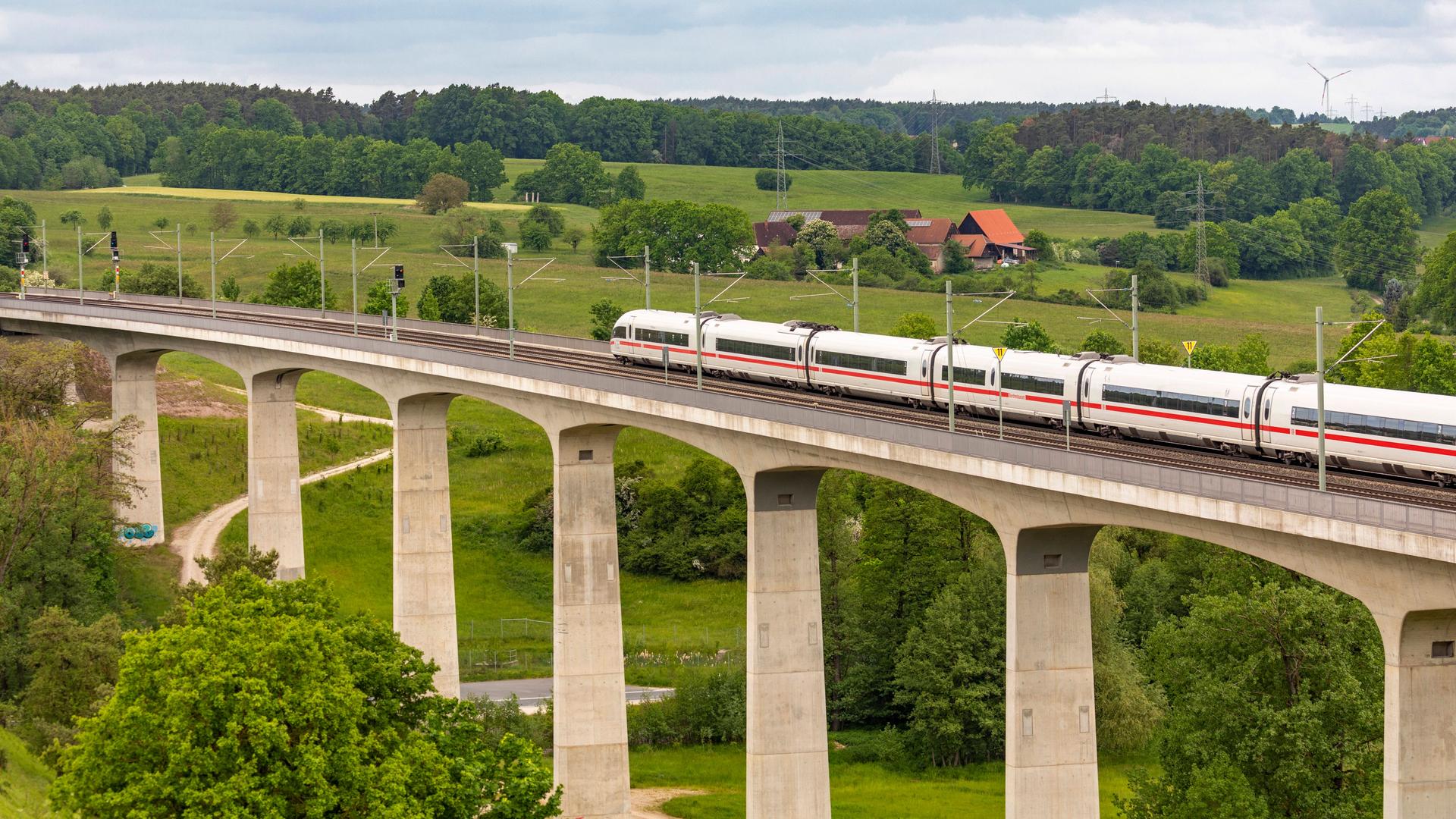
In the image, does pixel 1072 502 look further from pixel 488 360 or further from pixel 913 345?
pixel 488 360

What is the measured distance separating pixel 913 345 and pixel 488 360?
17.9 m

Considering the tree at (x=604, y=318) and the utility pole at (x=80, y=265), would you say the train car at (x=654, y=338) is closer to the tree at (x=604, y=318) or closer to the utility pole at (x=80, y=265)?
the utility pole at (x=80, y=265)

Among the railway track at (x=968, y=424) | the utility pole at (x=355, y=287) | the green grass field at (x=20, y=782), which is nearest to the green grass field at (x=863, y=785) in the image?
the railway track at (x=968, y=424)

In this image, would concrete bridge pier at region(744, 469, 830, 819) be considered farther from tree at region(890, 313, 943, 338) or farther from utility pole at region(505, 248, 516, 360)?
tree at region(890, 313, 943, 338)

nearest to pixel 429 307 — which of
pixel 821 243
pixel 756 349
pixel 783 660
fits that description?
pixel 756 349

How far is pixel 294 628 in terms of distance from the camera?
43406 mm

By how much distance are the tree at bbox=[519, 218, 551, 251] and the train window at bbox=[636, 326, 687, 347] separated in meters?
118

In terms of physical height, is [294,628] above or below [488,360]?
below

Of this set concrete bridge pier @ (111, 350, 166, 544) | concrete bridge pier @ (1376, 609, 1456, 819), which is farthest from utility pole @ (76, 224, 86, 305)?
concrete bridge pier @ (1376, 609, 1456, 819)

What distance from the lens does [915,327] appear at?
110625mm

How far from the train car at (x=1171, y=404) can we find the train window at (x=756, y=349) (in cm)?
1602

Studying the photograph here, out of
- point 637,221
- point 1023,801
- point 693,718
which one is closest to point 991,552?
point 693,718

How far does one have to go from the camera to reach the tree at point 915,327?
108562mm

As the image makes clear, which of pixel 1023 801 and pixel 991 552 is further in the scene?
pixel 991 552
